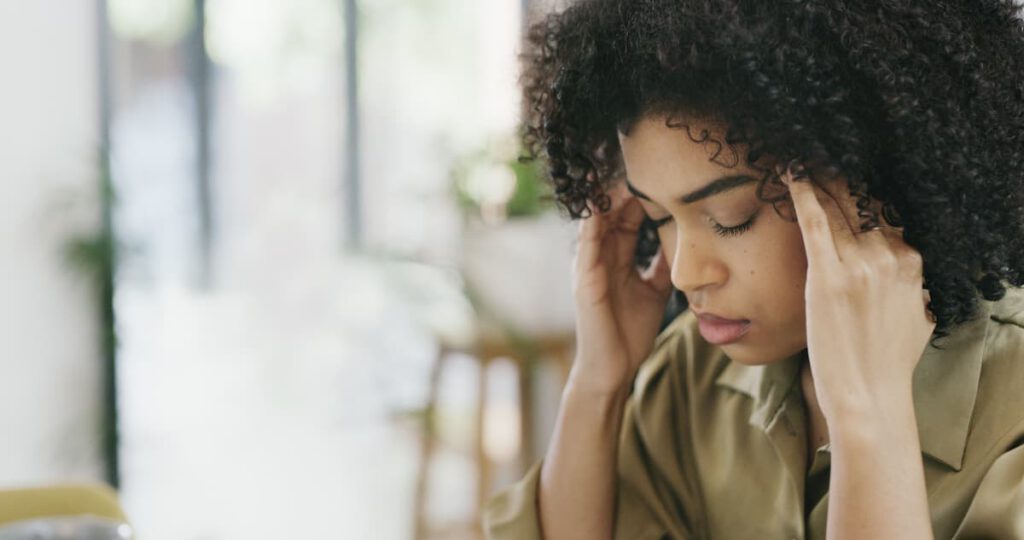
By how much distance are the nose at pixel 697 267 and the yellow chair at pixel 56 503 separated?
0.82 meters

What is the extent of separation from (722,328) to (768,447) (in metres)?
0.19

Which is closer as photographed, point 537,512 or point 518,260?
point 537,512

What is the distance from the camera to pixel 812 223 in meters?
0.97

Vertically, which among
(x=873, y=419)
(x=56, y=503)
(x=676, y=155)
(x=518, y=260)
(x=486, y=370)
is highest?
(x=676, y=155)

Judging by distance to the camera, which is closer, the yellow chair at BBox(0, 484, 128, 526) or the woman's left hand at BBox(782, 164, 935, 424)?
the woman's left hand at BBox(782, 164, 935, 424)

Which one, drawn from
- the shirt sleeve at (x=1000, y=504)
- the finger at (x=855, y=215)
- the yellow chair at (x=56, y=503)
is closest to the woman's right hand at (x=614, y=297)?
the finger at (x=855, y=215)

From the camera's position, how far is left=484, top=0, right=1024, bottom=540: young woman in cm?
94

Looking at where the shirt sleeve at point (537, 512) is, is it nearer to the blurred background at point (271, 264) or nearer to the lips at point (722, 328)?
the lips at point (722, 328)

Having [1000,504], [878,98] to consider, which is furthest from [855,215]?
[1000,504]

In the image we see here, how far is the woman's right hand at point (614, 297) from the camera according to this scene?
51.4 inches

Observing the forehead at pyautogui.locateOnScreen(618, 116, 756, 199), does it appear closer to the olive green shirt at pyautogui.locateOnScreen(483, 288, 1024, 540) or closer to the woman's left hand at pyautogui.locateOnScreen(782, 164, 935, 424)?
the woman's left hand at pyautogui.locateOnScreen(782, 164, 935, 424)

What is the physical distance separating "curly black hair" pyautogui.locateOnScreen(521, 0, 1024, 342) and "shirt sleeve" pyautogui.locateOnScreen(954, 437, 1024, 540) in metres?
0.14

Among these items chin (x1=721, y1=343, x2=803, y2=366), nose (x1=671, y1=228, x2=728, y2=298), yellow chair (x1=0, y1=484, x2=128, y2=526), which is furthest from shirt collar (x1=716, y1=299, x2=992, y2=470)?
yellow chair (x1=0, y1=484, x2=128, y2=526)

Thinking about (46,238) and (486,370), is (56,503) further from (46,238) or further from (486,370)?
(486,370)
